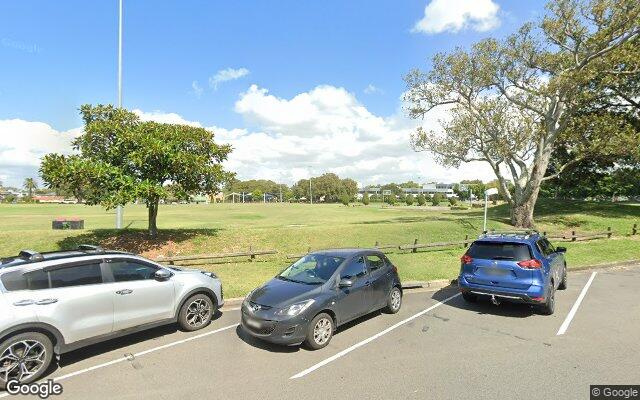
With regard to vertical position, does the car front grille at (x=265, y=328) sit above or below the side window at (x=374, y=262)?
below

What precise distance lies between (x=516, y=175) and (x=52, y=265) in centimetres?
2700

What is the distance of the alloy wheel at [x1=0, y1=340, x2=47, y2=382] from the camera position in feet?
16.4

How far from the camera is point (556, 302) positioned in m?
9.27

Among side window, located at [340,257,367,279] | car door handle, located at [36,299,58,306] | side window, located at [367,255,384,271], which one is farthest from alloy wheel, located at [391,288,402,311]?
car door handle, located at [36,299,58,306]

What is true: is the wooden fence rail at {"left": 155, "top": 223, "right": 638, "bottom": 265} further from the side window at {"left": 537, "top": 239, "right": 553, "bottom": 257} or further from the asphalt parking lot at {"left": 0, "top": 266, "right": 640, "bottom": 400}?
the side window at {"left": 537, "top": 239, "right": 553, "bottom": 257}

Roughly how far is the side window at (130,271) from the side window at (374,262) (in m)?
4.20

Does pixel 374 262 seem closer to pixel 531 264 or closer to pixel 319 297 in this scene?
pixel 319 297

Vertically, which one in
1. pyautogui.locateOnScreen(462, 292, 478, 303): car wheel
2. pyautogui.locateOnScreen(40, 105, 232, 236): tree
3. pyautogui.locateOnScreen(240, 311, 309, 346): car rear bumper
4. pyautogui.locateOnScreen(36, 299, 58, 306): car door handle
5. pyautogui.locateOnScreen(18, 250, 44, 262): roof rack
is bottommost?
pyautogui.locateOnScreen(462, 292, 478, 303): car wheel

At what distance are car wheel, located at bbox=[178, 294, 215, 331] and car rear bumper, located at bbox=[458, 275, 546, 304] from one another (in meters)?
5.67

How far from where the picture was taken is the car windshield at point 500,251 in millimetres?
8117

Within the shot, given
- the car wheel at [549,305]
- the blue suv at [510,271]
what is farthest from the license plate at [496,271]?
the car wheel at [549,305]

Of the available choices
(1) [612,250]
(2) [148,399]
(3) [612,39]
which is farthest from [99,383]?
(3) [612,39]

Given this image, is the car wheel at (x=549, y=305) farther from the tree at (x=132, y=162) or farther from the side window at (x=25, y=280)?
the tree at (x=132, y=162)

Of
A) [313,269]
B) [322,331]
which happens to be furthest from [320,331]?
[313,269]
